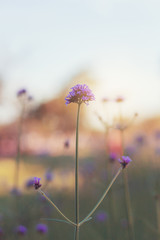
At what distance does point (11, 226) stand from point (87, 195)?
1.77 metres

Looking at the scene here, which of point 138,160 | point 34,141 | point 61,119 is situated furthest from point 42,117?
point 138,160

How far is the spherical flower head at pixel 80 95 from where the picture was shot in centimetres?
126

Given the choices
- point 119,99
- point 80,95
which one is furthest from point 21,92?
point 80,95

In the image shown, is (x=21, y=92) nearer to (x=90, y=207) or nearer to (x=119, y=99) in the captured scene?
(x=119, y=99)

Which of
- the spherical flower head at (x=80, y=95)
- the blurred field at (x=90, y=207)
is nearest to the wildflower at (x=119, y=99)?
the blurred field at (x=90, y=207)

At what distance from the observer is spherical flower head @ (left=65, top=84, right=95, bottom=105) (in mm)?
1260

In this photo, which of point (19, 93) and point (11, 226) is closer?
point (19, 93)

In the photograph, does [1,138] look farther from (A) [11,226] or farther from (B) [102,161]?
(A) [11,226]

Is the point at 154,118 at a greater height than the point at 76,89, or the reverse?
the point at 154,118

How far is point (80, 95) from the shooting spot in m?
1.26

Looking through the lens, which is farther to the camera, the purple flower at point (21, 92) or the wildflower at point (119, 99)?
the purple flower at point (21, 92)

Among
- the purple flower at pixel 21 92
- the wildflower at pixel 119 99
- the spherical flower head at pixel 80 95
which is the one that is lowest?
the spherical flower head at pixel 80 95

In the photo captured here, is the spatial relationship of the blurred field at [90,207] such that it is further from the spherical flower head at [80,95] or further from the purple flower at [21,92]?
the spherical flower head at [80,95]

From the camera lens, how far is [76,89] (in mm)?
1272
